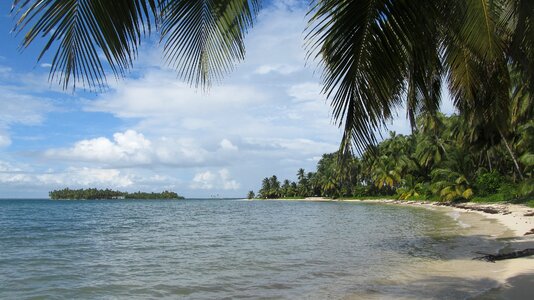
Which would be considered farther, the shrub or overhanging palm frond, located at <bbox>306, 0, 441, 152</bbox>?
the shrub

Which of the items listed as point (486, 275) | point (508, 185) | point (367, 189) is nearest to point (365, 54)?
point (486, 275)

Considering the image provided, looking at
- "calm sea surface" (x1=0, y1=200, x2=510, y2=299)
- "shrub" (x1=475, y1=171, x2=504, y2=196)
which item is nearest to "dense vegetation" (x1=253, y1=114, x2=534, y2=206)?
"shrub" (x1=475, y1=171, x2=504, y2=196)

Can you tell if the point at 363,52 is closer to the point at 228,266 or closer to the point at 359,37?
the point at 359,37

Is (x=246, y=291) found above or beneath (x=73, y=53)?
beneath

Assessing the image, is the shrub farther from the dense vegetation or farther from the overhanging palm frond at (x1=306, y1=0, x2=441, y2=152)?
the overhanging palm frond at (x1=306, y1=0, x2=441, y2=152)

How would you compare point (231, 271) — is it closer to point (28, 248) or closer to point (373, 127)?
point (373, 127)

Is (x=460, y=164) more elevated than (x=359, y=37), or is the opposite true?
(x=460, y=164)

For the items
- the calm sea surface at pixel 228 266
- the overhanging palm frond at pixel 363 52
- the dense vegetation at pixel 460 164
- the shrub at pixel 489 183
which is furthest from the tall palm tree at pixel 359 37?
the shrub at pixel 489 183

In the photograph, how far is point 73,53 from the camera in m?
2.23

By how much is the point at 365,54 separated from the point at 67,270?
11458 mm

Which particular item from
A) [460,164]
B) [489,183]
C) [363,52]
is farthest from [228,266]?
[460,164]

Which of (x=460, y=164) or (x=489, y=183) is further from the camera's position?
(x=460, y=164)

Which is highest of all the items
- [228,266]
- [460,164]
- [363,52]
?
[460,164]

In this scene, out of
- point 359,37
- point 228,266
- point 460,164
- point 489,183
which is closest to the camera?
point 359,37
